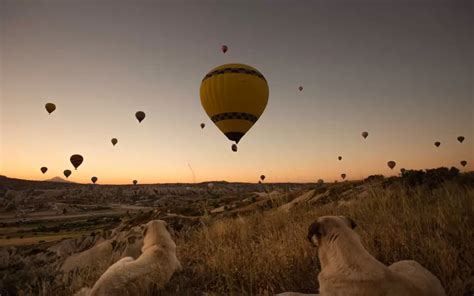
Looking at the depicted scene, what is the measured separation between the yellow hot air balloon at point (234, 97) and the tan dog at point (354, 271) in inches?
760

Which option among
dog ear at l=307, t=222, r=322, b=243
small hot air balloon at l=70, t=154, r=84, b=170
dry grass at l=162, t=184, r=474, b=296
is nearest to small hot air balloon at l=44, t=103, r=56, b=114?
small hot air balloon at l=70, t=154, r=84, b=170

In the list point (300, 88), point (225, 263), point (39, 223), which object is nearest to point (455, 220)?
point (225, 263)

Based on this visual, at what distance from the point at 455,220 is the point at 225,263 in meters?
4.64

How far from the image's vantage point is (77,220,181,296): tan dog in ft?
A: 15.9

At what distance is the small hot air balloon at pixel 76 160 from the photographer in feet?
172

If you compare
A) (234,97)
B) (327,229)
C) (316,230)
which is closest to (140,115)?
(234,97)

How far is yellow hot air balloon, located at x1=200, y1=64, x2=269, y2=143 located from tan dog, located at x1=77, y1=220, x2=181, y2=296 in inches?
633

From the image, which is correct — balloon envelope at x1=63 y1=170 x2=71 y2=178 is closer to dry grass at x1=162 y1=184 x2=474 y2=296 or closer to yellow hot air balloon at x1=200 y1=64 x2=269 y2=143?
yellow hot air balloon at x1=200 y1=64 x2=269 y2=143

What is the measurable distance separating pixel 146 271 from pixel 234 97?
704 inches

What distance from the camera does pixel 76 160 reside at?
5306 centimetres

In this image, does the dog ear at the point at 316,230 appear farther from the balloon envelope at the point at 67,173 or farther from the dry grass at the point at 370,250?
the balloon envelope at the point at 67,173

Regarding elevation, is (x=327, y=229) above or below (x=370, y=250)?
above

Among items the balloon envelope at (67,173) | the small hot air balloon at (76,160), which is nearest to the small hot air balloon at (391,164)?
the small hot air balloon at (76,160)

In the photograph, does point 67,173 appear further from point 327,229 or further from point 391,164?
point 327,229
